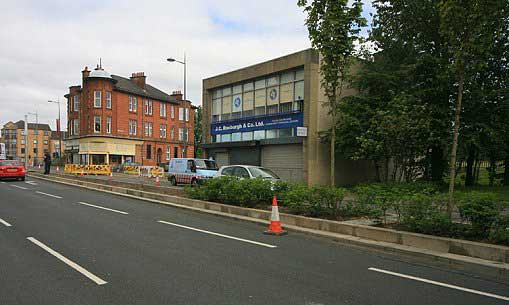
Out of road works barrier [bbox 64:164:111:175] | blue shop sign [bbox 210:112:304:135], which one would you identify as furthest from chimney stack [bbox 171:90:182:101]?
blue shop sign [bbox 210:112:304:135]

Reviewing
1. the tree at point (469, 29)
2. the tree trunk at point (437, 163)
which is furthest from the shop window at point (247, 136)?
the tree at point (469, 29)

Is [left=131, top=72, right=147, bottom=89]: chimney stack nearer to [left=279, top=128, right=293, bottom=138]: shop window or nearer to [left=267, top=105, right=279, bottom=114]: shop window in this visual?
[left=267, top=105, right=279, bottom=114]: shop window

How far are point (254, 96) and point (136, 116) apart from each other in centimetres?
3608

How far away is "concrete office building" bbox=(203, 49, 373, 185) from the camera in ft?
78.2

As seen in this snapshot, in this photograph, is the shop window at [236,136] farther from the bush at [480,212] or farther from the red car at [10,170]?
the bush at [480,212]

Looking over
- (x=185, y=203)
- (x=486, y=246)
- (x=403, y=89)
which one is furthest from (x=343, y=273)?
(x=403, y=89)

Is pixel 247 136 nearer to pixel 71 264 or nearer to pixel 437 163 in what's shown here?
pixel 437 163

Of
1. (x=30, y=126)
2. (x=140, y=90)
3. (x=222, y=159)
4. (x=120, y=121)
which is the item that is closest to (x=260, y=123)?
(x=222, y=159)

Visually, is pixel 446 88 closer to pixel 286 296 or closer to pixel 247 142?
pixel 247 142

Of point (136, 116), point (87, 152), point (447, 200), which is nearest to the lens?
point (447, 200)

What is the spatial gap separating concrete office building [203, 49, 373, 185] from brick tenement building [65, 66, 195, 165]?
19.7 meters

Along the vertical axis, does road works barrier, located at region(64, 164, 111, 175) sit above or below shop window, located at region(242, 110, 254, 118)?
below

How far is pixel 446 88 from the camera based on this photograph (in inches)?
827

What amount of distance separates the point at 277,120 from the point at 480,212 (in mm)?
19599
